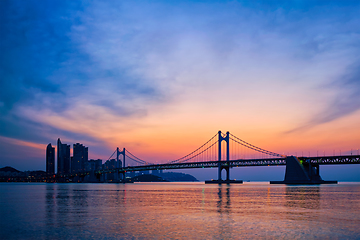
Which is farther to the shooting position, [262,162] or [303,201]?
[262,162]

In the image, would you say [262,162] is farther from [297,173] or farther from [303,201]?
[303,201]

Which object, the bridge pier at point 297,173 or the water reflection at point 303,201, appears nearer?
the water reflection at point 303,201

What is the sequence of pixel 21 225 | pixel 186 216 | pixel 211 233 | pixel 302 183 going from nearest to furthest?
pixel 211 233 < pixel 21 225 < pixel 186 216 < pixel 302 183

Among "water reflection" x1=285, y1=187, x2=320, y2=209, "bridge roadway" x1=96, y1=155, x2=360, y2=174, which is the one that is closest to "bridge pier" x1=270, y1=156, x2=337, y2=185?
"bridge roadway" x1=96, y1=155, x2=360, y2=174

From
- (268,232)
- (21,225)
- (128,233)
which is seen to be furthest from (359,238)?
(21,225)

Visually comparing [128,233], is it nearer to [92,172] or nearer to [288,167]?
[288,167]

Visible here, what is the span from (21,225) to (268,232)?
41.2 feet

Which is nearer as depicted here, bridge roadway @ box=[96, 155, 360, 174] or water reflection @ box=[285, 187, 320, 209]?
water reflection @ box=[285, 187, 320, 209]

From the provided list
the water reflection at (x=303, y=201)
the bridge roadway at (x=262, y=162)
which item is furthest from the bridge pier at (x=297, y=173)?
Answer: the water reflection at (x=303, y=201)

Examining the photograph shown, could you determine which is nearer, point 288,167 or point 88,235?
point 88,235

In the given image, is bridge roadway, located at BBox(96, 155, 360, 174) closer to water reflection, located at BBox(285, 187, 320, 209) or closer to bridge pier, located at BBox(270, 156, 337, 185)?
bridge pier, located at BBox(270, 156, 337, 185)

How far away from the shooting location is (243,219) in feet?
61.0

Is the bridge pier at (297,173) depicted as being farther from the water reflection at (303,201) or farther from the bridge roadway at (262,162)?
the water reflection at (303,201)

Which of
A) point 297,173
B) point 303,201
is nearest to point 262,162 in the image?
point 297,173
